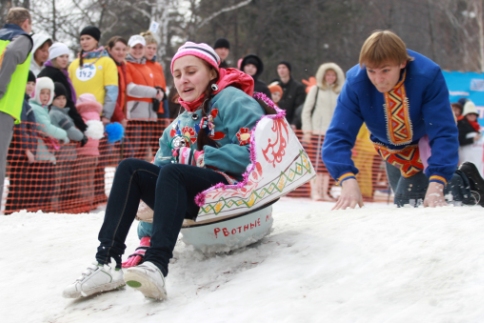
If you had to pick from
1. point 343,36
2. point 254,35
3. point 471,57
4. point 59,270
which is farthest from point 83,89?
point 471,57

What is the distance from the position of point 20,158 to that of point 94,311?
441 centimetres

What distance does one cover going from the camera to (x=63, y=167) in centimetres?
802

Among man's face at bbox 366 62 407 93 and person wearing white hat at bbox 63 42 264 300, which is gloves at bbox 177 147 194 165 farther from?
man's face at bbox 366 62 407 93

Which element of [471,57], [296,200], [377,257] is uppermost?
[471,57]

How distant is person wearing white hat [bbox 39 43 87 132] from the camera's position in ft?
26.3

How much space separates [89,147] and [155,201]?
200 inches

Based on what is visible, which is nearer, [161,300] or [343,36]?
[161,300]

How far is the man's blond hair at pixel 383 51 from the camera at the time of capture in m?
4.31

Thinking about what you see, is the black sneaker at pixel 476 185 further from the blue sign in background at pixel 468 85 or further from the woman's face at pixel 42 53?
the blue sign in background at pixel 468 85

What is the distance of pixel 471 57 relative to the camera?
28.7m

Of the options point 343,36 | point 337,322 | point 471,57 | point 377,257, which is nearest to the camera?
point 337,322

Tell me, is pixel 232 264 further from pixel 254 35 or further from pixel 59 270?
pixel 254 35

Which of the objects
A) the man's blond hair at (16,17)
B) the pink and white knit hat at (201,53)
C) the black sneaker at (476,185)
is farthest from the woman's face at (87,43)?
the black sneaker at (476,185)

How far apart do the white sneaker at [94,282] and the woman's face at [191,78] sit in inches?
42.8
